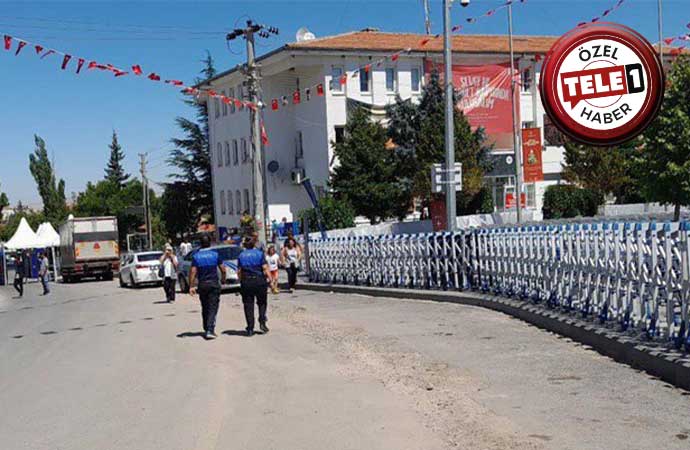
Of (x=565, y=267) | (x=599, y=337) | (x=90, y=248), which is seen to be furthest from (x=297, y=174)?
(x=599, y=337)

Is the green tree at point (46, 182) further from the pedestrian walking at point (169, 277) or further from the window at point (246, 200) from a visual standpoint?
the pedestrian walking at point (169, 277)

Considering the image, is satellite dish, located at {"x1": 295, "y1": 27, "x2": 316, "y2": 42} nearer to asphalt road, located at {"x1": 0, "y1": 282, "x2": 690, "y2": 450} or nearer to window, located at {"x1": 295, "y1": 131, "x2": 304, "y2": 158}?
window, located at {"x1": 295, "y1": 131, "x2": 304, "y2": 158}

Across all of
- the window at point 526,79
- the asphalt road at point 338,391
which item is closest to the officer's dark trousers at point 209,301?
the asphalt road at point 338,391

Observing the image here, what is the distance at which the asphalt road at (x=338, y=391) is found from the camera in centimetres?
687

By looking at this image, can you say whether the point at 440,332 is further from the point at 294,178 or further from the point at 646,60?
the point at 294,178

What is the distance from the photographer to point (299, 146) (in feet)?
174

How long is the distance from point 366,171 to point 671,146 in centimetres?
1759

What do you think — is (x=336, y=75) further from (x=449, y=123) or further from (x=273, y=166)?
(x=449, y=123)

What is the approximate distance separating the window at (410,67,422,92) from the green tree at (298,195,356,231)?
37.0ft

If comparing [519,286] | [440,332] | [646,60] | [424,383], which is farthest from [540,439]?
[519,286]

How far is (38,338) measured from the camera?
1564cm

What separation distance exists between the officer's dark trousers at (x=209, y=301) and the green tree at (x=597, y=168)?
37831 mm

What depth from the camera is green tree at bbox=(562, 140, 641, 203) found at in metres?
48.3

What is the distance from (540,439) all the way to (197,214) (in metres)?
68.1
